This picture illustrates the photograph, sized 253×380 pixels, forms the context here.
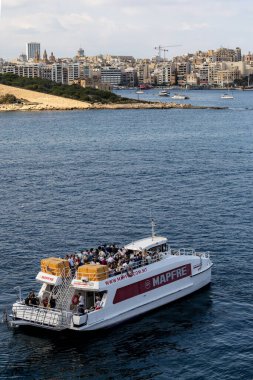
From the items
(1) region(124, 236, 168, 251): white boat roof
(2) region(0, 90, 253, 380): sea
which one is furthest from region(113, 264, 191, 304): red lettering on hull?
(1) region(124, 236, 168, 251): white boat roof

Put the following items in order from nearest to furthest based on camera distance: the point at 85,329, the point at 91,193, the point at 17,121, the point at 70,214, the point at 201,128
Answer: the point at 85,329 < the point at 70,214 < the point at 91,193 < the point at 201,128 < the point at 17,121

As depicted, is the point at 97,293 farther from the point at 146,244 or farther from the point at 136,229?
the point at 136,229

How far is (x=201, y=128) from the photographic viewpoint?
399 feet

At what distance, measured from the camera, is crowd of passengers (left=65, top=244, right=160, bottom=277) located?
3188cm

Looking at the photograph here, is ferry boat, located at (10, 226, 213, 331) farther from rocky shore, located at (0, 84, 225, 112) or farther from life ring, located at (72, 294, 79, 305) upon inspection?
rocky shore, located at (0, 84, 225, 112)

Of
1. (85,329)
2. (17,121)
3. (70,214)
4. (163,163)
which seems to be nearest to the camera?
(85,329)

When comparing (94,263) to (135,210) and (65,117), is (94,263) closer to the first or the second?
(135,210)

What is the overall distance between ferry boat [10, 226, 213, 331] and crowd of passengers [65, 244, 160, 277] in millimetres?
53

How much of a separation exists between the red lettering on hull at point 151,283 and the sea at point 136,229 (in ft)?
3.78

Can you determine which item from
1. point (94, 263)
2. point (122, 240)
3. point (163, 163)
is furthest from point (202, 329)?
point (163, 163)

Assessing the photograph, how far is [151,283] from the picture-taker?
32.7m

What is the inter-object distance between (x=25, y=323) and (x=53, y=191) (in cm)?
3153

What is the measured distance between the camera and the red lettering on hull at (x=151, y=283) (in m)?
31.3

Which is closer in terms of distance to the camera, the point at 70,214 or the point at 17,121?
the point at 70,214
